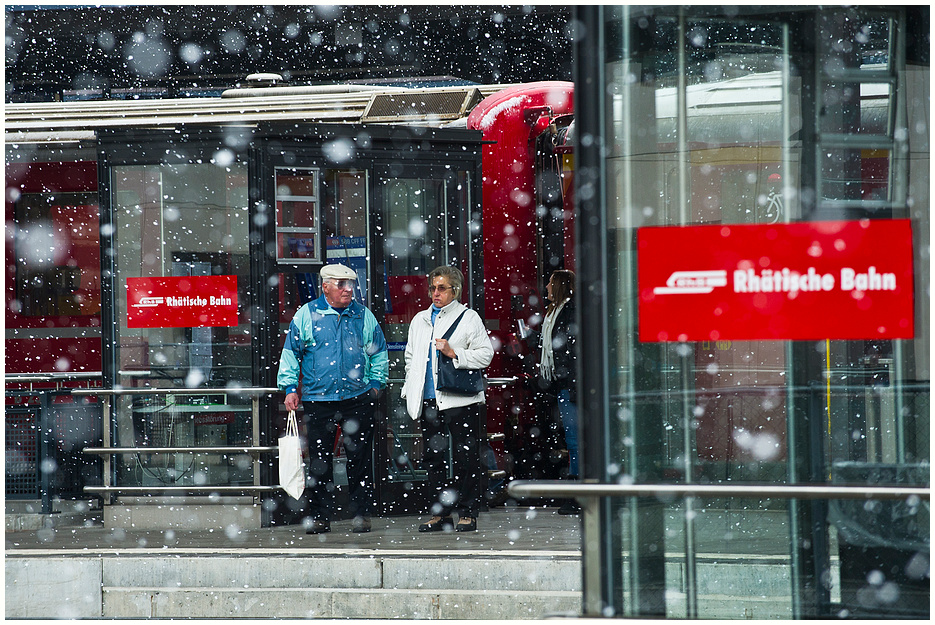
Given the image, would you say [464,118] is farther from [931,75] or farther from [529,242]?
[931,75]

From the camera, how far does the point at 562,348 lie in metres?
7.55

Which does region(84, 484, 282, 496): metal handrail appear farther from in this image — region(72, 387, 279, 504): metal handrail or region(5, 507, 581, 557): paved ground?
region(5, 507, 581, 557): paved ground

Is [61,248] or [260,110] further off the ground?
[260,110]

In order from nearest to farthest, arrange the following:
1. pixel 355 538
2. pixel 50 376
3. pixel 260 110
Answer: pixel 355 538 → pixel 260 110 → pixel 50 376

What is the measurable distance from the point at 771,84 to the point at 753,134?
0.18m

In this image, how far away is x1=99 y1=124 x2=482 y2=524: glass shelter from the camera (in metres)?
7.45

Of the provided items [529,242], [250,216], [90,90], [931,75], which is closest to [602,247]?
[931,75]

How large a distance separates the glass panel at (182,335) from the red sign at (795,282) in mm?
4778

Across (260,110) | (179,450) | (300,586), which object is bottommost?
(300,586)

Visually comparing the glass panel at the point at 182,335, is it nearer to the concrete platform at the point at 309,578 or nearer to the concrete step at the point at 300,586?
the concrete platform at the point at 309,578

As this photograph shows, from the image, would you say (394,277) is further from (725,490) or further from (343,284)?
(725,490)

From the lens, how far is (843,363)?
11.9 ft

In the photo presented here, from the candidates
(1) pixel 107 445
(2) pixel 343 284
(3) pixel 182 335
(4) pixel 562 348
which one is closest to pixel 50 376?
(1) pixel 107 445

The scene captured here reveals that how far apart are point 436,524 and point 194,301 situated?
7.47 feet
